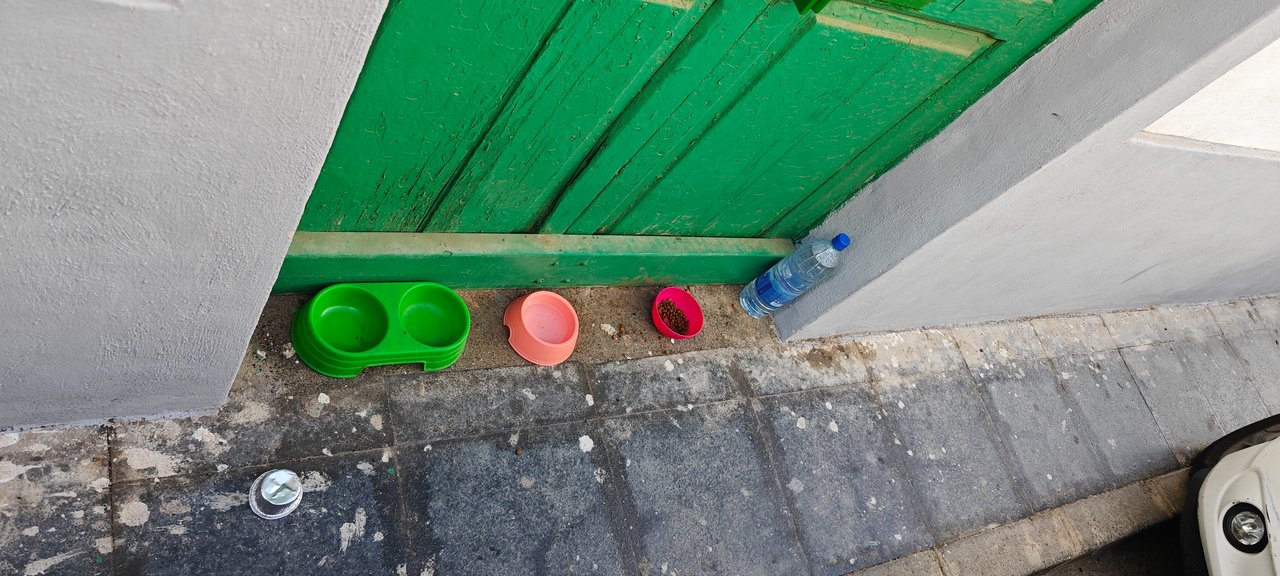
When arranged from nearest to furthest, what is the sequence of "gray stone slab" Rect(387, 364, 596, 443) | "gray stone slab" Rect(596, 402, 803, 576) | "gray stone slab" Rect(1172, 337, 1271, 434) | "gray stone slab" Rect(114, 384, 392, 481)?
"gray stone slab" Rect(114, 384, 392, 481)
"gray stone slab" Rect(387, 364, 596, 443)
"gray stone slab" Rect(596, 402, 803, 576)
"gray stone slab" Rect(1172, 337, 1271, 434)

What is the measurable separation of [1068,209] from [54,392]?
11.4 ft

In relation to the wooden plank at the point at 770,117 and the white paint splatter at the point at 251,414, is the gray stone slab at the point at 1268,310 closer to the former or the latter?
the wooden plank at the point at 770,117

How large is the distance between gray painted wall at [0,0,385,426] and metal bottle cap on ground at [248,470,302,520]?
19.5 inches

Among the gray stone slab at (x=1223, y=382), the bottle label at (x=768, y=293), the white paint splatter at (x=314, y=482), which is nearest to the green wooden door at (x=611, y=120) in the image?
the bottle label at (x=768, y=293)

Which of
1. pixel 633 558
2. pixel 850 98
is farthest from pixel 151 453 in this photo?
pixel 850 98

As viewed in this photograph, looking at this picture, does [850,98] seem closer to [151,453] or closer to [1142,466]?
[151,453]

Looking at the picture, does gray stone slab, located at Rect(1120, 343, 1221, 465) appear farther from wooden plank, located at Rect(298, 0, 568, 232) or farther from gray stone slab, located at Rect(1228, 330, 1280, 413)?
wooden plank, located at Rect(298, 0, 568, 232)

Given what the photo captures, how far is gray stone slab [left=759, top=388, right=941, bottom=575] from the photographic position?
316cm

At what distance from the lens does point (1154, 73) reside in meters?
2.41

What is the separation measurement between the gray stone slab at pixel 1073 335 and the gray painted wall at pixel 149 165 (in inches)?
166

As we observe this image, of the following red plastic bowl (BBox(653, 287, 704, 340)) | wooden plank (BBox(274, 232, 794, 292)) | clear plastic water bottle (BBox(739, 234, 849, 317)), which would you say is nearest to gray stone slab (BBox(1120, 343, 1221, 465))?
clear plastic water bottle (BBox(739, 234, 849, 317))

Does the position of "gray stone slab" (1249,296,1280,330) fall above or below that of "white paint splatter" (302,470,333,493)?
above

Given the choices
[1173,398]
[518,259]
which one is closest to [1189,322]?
[1173,398]

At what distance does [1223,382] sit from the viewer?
16.7 feet
